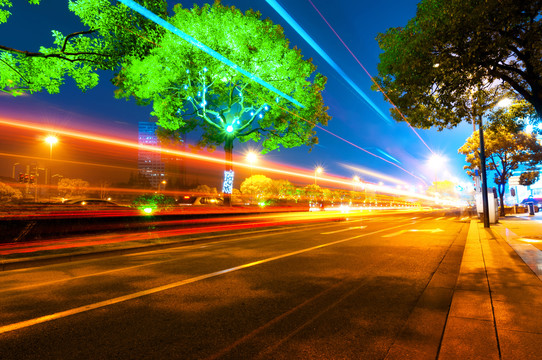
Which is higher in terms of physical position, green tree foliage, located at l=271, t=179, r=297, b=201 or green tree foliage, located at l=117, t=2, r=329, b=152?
green tree foliage, located at l=117, t=2, r=329, b=152

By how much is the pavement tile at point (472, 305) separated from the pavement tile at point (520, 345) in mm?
518

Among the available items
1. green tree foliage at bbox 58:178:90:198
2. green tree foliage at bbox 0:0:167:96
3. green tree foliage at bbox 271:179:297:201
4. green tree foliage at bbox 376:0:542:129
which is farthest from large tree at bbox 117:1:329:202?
green tree foliage at bbox 58:178:90:198

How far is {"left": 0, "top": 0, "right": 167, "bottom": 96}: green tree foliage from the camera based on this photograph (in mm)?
12383

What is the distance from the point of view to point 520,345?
10.5 feet

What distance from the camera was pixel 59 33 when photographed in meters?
13.1

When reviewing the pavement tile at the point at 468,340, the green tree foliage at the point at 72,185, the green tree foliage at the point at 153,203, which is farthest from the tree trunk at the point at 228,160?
the green tree foliage at the point at 72,185

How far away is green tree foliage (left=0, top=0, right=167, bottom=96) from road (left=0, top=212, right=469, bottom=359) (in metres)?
9.11

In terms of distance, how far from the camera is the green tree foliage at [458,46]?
8.02m

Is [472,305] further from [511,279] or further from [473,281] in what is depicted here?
[511,279]

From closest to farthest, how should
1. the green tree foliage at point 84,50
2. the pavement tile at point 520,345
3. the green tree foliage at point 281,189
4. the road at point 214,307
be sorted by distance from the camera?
the pavement tile at point 520,345
the road at point 214,307
the green tree foliage at point 84,50
the green tree foliage at point 281,189

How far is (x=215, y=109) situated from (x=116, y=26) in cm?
1191

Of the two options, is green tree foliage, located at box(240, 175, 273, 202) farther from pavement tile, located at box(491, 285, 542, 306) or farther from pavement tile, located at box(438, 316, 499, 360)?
pavement tile, located at box(438, 316, 499, 360)

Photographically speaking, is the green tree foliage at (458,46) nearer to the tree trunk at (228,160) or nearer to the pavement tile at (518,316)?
the pavement tile at (518,316)

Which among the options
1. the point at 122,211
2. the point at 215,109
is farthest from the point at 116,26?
the point at 215,109
